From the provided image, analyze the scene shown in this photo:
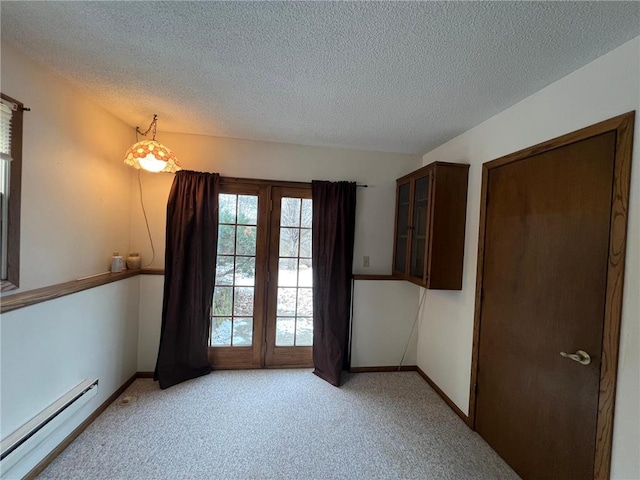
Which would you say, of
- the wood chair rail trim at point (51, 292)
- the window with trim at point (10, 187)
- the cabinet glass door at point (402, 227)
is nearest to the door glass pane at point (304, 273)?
the cabinet glass door at point (402, 227)

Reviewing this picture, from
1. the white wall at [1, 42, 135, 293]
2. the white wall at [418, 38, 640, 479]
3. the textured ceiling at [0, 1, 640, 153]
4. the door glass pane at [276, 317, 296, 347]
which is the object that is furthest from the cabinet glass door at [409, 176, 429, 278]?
the white wall at [1, 42, 135, 293]

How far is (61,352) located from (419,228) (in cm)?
291

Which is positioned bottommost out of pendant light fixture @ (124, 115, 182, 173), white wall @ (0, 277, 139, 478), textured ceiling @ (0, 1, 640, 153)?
white wall @ (0, 277, 139, 478)

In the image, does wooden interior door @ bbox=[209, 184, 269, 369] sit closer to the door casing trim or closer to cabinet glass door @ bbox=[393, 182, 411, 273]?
cabinet glass door @ bbox=[393, 182, 411, 273]

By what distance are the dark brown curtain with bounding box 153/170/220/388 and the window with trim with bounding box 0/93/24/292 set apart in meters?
1.08

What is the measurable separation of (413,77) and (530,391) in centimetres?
208

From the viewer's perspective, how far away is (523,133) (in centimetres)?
176

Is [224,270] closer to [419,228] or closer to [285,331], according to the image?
[285,331]

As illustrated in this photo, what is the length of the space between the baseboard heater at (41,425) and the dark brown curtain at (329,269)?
1.87 meters

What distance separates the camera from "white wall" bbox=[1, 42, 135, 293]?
154 cm

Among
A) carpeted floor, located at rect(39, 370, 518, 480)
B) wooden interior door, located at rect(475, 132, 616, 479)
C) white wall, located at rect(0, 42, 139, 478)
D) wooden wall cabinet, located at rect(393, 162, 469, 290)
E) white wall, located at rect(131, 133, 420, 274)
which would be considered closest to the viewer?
wooden interior door, located at rect(475, 132, 616, 479)

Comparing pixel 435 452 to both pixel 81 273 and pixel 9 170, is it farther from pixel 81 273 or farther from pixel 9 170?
pixel 9 170

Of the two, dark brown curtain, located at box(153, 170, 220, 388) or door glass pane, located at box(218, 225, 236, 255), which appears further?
door glass pane, located at box(218, 225, 236, 255)

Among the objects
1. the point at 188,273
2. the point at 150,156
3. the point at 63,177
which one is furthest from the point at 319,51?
the point at 188,273
